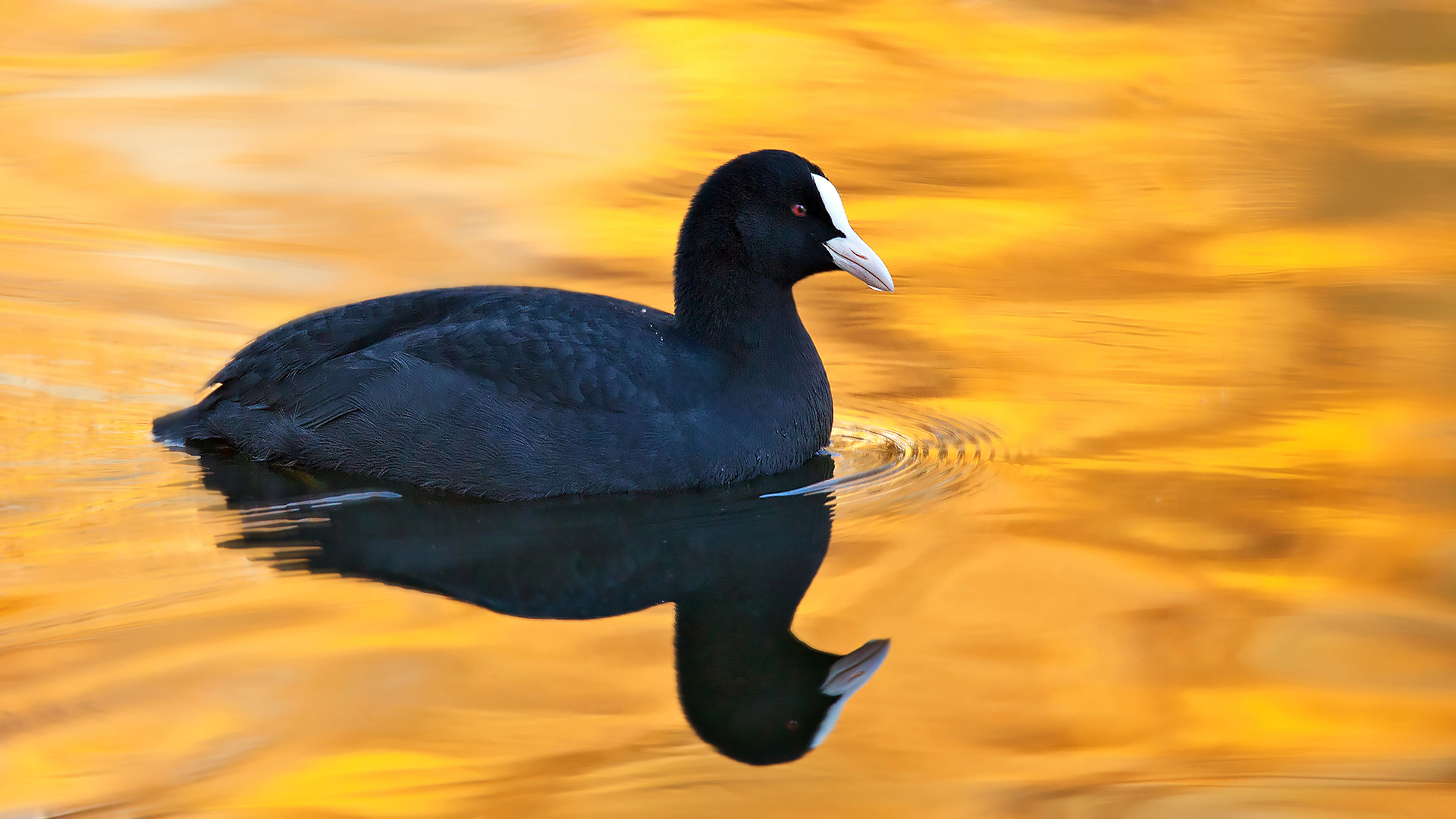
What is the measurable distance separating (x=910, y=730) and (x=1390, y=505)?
2.22 metres

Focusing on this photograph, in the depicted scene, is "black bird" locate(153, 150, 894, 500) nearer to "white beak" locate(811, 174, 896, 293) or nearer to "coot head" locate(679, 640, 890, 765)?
"white beak" locate(811, 174, 896, 293)

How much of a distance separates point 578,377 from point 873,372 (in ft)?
5.72

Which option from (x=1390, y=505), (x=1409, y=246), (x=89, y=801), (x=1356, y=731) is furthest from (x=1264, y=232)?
(x=89, y=801)

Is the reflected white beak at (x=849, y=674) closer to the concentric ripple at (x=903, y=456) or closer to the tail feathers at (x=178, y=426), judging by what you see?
the concentric ripple at (x=903, y=456)

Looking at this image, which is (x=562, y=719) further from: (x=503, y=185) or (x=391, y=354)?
(x=503, y=185)

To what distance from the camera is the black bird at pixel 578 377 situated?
5.23 metres

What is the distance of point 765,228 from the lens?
561 centimetres

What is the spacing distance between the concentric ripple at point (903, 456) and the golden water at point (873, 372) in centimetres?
3

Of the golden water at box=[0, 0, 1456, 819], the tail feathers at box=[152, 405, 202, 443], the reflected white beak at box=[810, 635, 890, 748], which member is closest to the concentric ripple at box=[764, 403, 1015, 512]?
the golden water at box=[0, 0, 1456, 819]

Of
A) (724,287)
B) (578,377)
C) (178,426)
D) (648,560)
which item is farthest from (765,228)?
(178,426)

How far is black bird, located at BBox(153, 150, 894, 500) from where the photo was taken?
5.23 meters

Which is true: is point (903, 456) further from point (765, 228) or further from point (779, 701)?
point (779, 701)

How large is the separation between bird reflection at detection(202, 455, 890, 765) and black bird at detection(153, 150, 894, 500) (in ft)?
0.34

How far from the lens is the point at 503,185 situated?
8.93 meters
